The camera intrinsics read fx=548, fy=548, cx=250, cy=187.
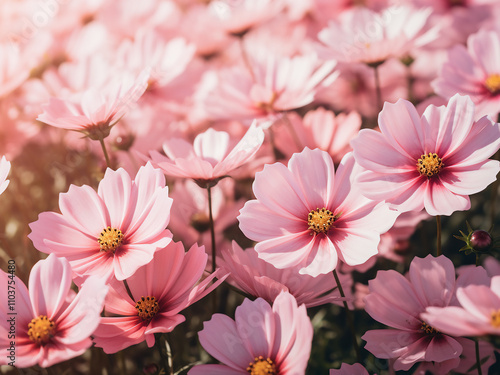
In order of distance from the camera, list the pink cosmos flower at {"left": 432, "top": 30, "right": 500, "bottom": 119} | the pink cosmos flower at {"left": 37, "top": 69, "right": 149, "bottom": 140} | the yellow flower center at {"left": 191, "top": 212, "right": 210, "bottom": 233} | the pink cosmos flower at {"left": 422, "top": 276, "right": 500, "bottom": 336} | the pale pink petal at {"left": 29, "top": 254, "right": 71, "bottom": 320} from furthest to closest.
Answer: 1. the yellow flower center at {"left": 191, "top": 212, "right": 210, "bottom": 233}
2. the pink cosmos flower at {"left": 432, "top": 30, "right": 500, "bottom": 119}
3. the pink cosmos flower at {"left": 37, "top": 69, "right": 149, "bottom": 140}
4. the pale pink petal at {"left": 29, "top": 254, "right": 71, "bottom": 320}
5. the pink cosmos flower at {"left": 422, "top": 276, "right": 500, "bottom": 336}

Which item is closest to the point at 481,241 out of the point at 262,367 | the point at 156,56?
the point at 262,367

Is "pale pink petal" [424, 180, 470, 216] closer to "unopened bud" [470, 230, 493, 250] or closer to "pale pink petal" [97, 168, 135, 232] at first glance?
"unopened bud" [470, 230, 493, 250]

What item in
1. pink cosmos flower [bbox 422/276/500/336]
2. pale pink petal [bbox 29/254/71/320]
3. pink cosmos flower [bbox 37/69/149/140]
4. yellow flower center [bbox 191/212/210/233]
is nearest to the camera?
pink cosmos flower [bbox 422/276/500/336]

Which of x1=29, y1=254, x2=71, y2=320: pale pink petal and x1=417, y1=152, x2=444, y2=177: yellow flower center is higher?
x1=417, y1=152, x2=444, y2=177: yellow flower center

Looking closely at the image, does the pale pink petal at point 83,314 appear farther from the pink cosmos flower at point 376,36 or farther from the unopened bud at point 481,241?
the pink cosmos flower at point 376,36

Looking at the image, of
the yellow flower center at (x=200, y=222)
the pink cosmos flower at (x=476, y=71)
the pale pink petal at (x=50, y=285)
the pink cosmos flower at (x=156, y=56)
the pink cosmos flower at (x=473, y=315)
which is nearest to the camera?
the pink cosmos flower at (x=473, y=315)

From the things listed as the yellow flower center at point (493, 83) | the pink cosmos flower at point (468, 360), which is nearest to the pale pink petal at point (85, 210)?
the pink cosmos flower at point (468, 360)

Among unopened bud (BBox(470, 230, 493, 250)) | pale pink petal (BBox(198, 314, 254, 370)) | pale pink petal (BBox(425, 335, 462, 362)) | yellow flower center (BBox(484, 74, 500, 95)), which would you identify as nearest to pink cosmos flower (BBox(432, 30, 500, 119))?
yellow flower center (BBox(484, 74, 500, 95))

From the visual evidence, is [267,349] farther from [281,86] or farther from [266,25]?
[266,25]
